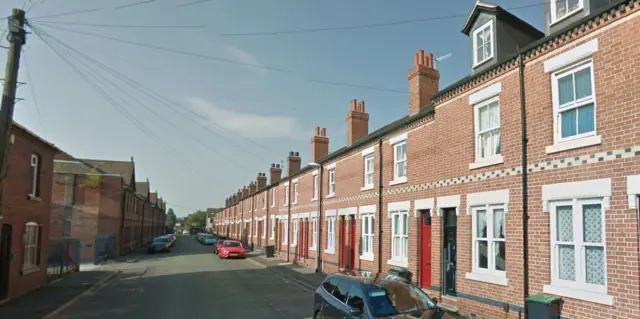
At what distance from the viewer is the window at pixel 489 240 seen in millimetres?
10852

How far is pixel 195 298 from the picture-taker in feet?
50.9

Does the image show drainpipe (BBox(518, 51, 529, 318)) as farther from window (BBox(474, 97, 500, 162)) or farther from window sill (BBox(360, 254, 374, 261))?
window sill (BBox(360, 254, 374, 261))

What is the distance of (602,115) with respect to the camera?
8.21 meters

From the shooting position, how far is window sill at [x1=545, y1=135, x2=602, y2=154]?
831 cm

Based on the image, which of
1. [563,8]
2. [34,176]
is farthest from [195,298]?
[563,8]

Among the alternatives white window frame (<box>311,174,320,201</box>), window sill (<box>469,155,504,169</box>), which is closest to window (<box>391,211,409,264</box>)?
window sill (<box>469,155,504,169</box>)

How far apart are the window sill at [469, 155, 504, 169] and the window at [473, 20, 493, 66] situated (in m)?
2.76

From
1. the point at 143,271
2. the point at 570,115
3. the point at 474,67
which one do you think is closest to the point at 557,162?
the point at 570,115

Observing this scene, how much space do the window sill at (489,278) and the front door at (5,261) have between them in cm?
1459

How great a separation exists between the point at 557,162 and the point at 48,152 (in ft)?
61.4

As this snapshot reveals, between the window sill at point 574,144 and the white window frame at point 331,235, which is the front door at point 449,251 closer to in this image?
the window sill at point 574,144

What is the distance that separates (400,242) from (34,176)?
1445 centimetres

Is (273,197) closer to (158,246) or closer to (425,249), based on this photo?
(158,246)

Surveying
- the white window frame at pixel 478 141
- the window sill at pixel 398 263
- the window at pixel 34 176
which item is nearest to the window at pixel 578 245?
the white window frame at pixel 478 141
